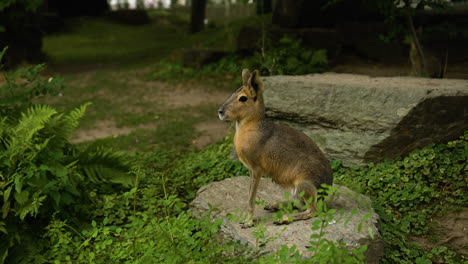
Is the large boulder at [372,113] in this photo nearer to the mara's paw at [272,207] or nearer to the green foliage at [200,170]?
the green foliage at [200,170]

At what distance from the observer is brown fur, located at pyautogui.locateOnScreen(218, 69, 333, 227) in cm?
454

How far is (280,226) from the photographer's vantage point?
14.8ft

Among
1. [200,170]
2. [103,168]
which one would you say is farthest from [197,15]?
[103,168]

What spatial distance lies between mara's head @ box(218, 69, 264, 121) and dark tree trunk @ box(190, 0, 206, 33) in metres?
17.3

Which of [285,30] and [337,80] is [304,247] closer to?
[337,80]

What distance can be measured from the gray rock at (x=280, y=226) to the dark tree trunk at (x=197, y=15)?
16.4 metres

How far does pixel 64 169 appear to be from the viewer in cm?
597

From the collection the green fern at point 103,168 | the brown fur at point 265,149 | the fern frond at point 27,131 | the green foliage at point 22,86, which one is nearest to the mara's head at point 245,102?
the brown fur at point 265,149

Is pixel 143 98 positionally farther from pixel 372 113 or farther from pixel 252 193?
pixel 252 193

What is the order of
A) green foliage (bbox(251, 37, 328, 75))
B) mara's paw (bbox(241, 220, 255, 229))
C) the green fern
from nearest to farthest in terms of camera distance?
mara's paw (bbox(241, 220, 255, 229)) → the green fern → green foliage (bbox(251, 37, 328, 75))

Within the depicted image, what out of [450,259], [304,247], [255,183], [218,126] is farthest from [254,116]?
[218,126]

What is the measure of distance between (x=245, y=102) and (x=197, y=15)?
17.4 metres

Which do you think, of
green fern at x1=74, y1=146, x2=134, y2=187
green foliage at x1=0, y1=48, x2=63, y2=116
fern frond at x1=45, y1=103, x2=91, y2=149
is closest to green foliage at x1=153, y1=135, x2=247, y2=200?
green fern at x1=74, y1=146, x2=134, y2=187

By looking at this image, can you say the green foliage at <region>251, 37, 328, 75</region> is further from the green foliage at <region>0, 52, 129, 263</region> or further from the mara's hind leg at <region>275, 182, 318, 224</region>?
the mara's hind leg at <region>275, 182, 318, 224</region>
